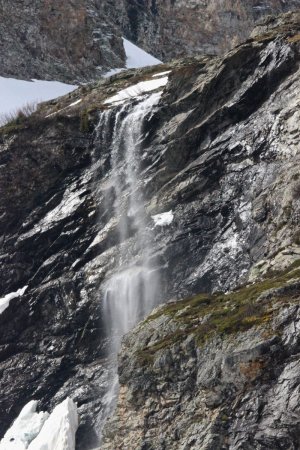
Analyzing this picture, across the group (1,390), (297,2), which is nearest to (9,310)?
(1,390)

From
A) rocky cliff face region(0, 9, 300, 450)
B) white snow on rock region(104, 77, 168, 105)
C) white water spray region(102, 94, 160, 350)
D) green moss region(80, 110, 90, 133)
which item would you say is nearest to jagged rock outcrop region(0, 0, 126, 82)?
white snow on rock region(104, 77, 168, 105)

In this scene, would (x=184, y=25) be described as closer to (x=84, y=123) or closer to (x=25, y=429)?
(x=84, y=123)

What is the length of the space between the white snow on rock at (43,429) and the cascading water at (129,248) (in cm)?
178

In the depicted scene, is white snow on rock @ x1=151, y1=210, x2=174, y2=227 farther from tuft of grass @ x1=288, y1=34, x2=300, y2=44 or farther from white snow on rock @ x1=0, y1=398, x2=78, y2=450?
tuft of grass @ x1=288, y1=34, x2=300, y2=44

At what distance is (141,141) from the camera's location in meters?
38.8

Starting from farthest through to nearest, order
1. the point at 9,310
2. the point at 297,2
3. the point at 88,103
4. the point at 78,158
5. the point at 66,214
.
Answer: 1. the point at 297,2
2. the point at 88,103
3. the point at 78,158
4. the point at 66,214
5. the point at 9,310

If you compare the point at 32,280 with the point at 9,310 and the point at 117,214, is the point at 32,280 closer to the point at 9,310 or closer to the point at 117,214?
the point at 9,310

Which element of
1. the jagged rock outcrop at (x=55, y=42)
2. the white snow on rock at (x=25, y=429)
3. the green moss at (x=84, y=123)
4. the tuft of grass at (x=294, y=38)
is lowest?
the white snow on rock at (x=25, y=429)

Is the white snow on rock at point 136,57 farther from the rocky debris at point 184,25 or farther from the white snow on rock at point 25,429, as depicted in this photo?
the white snow on rock at point 25,429

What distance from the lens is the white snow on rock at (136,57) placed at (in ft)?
284

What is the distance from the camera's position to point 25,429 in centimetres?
2970

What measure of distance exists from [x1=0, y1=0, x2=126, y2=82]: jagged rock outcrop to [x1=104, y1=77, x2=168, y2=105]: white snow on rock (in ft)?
104

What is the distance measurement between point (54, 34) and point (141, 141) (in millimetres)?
48993

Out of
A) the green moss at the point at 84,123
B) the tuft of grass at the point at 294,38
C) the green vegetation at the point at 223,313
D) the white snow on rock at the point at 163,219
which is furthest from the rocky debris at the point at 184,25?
the green vegetation at the point at 223,313
